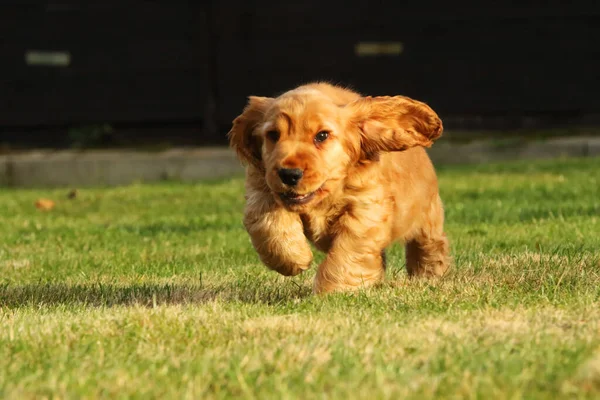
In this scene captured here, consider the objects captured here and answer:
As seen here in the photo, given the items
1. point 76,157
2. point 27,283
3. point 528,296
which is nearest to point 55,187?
point 76,157

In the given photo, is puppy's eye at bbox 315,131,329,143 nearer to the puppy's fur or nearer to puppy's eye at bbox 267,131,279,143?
the puppy's fur

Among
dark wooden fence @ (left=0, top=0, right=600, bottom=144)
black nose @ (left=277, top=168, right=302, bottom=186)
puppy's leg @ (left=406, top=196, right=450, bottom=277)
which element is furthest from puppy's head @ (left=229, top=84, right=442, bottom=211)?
dark wooden fence @ (left=0, top=0, right=600, bottom=144)

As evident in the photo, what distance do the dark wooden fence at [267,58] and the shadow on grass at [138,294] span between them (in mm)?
9387

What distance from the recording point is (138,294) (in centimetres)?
534

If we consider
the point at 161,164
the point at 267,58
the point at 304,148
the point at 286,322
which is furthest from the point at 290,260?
the point at 267,58

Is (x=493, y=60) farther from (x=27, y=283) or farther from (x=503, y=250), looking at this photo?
(x=27, y=283)

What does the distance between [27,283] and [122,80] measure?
9.83 m

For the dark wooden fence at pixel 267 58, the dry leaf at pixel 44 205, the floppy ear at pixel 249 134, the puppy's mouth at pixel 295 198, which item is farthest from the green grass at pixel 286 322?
the dark wooden fence at pixel 267 58

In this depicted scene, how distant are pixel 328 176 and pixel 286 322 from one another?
2.56ft

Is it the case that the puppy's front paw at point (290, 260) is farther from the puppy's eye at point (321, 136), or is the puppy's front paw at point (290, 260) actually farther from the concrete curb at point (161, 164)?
the concrete curb at point (161, 164)

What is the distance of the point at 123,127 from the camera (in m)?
15.7

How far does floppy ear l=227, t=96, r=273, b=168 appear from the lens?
4.97m

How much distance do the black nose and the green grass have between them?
0.52 meters

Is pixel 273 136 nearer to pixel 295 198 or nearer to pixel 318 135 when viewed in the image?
pixel 318 135
